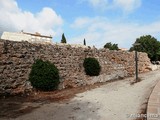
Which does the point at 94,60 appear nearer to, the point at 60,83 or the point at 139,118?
the point at 60,83

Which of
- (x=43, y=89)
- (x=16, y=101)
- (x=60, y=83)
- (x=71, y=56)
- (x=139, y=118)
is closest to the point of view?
(x=139, y=118)

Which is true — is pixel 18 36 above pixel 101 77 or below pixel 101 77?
above

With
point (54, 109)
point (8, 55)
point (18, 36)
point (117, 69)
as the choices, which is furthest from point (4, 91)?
point (18, 36)

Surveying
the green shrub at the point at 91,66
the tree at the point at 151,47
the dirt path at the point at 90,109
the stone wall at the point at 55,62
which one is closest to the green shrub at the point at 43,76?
the stone wall at the point at 55,62

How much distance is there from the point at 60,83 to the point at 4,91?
3165 millimetres

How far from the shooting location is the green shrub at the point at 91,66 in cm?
1398

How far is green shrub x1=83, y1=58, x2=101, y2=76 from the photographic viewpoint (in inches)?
550

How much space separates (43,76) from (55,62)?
1.68m

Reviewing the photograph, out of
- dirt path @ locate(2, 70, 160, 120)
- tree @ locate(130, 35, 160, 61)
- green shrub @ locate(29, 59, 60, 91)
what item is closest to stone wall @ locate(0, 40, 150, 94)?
green shrub @ locate(29, 59, 60, 91)

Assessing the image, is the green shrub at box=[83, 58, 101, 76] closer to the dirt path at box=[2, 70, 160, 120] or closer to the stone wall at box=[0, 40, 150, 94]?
the stone wall at box=[0, 40, 150, 94]

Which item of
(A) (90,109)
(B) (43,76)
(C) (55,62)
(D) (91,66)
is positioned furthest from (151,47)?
(A) (90,109)

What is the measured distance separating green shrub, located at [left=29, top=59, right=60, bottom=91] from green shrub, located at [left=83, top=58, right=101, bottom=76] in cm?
325

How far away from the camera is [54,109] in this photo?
7.52 metres

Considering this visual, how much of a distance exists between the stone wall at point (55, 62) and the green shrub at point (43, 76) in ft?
0.77
